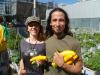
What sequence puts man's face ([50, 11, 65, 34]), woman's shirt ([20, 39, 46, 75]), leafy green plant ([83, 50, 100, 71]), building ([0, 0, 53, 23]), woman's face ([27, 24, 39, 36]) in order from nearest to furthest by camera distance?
man's face ([50, 11, 65, 34]) < woman's shirt ([20, 39, 46, 75]) < woman's face ([27, 24, 39, 36]) < leafy green plant ([83, 50, 100, 71]) < building ([0, 0, 53, 23])

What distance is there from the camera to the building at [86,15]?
28200 mm

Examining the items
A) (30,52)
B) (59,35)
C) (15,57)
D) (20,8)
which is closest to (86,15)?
(20,8)

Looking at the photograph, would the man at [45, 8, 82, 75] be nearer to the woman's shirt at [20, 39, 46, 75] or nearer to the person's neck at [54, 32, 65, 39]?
the person's neck at [54, 32, 65, 39]

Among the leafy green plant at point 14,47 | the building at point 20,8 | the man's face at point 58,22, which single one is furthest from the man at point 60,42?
the building at point 20,8

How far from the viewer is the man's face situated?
318 centimetres

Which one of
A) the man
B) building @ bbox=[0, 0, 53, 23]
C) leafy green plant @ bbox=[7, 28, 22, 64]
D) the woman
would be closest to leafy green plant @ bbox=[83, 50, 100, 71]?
leafy green plant @ bbox=[7, 28, 22, 64]

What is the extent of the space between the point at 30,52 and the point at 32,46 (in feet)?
0.43

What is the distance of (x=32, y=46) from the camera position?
3.96m

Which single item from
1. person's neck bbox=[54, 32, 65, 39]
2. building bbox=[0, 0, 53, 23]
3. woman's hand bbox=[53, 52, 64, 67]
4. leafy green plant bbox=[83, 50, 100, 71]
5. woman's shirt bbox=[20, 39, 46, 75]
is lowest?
building bbox=[0, 0, 53, 23]

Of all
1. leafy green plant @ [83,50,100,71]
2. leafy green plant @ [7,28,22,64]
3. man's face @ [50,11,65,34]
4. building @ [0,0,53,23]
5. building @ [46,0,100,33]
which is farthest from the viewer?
building @ [0,0,53,23]

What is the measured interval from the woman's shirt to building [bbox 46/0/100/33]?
2206 centimetres

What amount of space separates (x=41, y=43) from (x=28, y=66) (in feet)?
0.94

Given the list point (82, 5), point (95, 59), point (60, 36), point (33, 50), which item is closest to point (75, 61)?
point (60, 36)

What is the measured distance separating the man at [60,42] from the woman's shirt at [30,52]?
0.53 meters
